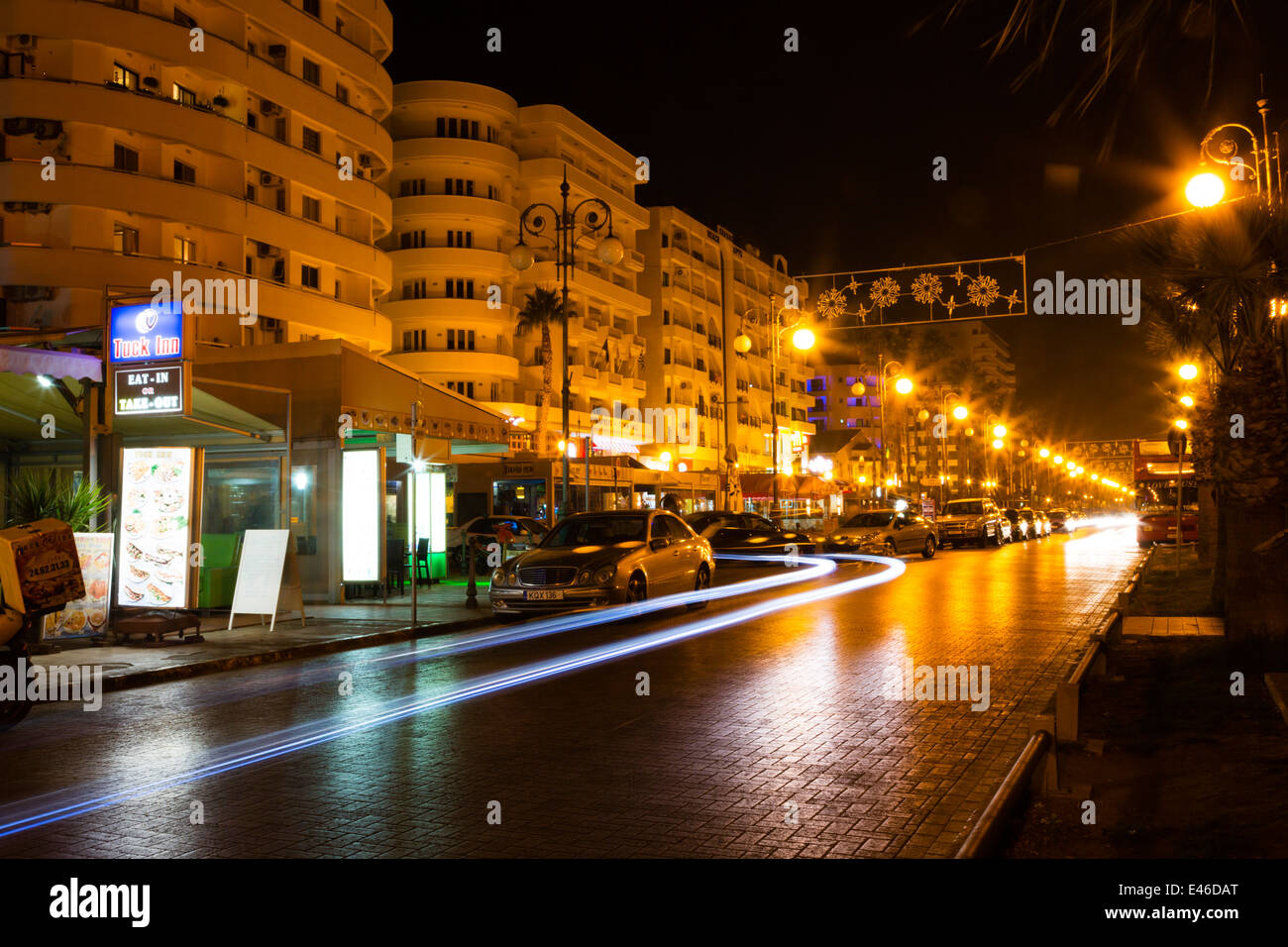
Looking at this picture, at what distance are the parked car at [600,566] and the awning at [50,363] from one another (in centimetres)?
656

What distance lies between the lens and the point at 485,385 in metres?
56.3

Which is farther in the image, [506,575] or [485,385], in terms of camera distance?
[485,385]

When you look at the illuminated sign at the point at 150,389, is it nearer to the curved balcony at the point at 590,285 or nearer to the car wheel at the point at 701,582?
the car wheel at the point at 701,582

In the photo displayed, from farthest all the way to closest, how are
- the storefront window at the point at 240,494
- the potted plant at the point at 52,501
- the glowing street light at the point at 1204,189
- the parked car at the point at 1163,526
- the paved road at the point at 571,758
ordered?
the parked car at the point at 1163,526 < the storefront window at the point at 240,494 < the potted plant at the point at 52,501 < the glowing street light at the point at 1204,189 < the paved road at the point at 571,758

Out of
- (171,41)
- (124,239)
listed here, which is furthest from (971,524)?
(171,41)

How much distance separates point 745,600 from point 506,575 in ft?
17.3

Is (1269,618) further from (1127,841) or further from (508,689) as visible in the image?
(508,689)

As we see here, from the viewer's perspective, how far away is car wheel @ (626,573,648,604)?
17.2 metres

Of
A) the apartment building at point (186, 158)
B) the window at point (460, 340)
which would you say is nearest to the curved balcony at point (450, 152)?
the apartment building at point (186, 158)

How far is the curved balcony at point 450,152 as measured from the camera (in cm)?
5466

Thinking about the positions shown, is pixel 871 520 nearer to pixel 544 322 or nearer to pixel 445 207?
pixel 544 322

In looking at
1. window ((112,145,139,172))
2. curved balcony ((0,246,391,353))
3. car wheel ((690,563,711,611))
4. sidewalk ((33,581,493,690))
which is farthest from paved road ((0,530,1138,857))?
window ((112,145,139,172))

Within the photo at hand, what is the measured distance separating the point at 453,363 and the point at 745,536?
23787 mm
